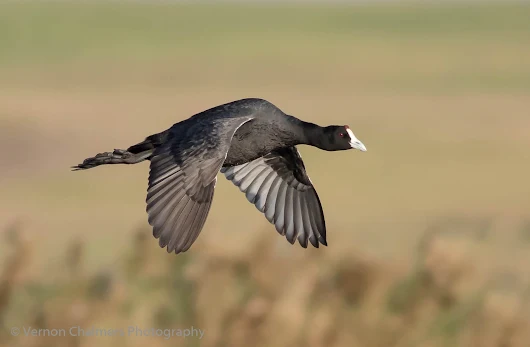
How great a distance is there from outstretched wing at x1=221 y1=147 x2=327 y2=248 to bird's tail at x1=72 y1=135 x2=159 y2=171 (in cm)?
131

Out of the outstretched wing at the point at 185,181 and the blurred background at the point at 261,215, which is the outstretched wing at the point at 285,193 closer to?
the blurred background at the point at 261,215

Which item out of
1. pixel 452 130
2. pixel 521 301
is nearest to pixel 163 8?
pixel 452 130

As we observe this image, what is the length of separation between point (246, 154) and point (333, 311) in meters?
2.81

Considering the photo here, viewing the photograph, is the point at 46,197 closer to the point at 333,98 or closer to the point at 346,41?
the point at 333,98

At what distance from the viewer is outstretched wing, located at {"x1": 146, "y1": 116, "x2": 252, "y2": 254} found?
10.1 metres

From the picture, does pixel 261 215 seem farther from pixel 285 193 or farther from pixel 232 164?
pixel 232 164

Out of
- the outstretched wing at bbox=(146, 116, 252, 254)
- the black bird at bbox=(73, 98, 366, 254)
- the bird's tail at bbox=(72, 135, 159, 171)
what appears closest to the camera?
the outstretched wing at bbox=(146, 116, 252, 254)

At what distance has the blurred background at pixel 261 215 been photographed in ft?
44.2

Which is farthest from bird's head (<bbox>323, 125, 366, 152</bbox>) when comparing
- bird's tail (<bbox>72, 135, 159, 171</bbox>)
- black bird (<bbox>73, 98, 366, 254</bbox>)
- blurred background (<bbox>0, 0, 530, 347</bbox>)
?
blurred background (<bbox>0, 0, 530, 347</bbox>)

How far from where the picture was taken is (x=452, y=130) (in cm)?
3541

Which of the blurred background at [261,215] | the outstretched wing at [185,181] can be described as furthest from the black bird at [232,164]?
the blurred background at [261,215]

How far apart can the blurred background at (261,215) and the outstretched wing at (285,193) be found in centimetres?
96

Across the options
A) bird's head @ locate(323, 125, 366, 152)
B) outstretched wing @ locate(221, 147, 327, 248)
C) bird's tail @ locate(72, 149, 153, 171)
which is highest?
bird's head @ locate(323, 125, 366, 152)

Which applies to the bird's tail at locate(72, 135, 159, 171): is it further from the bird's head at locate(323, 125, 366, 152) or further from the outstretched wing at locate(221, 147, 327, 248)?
the bird's head at locate(323, 125, 366, 152)
